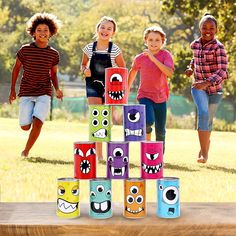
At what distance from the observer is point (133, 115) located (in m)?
4.67

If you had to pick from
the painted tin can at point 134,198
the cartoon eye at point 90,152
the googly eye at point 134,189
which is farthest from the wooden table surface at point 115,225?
the cartoon eye at point 90,152

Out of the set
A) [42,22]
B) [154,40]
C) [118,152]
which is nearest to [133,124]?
[118,152]

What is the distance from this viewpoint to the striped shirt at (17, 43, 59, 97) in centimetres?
813

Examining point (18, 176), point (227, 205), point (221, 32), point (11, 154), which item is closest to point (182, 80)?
point (221, 32)

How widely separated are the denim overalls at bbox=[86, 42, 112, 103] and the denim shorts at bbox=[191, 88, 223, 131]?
1.25m

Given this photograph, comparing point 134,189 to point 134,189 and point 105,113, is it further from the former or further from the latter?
point 105,113

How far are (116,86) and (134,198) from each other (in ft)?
3.26

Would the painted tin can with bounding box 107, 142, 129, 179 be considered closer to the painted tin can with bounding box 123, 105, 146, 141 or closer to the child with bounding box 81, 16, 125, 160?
the painted tin can with bounding box 123, 105, 146, 141

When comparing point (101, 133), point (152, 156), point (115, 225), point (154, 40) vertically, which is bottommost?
point (115, 225)

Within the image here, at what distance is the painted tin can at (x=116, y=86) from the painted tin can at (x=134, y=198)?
82 cm

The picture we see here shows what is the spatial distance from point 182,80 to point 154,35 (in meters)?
16.2

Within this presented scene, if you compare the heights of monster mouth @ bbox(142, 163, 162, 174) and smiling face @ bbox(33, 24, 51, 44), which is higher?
smiling face @ bbox(33, 24, 51, 44)

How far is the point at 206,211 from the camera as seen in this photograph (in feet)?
14.2

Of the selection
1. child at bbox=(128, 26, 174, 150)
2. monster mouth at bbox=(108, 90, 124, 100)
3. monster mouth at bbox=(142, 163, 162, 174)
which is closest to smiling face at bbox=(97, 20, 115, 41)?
child at bbox=(128, 26, 174, 150)
